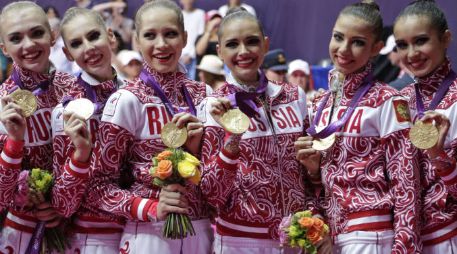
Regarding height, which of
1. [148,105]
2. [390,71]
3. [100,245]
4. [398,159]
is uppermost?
[390,71]

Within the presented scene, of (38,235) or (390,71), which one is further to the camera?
(390,71)

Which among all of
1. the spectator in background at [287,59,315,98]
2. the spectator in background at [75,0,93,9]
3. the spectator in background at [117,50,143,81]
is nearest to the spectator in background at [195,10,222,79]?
the spectator in background at [117,50,143,81]

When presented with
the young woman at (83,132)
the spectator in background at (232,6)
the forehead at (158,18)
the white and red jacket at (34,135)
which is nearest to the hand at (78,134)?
the young woman at (83,132)

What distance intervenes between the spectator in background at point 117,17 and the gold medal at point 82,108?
5.77 meters

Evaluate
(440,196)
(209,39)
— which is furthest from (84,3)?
(440,196)

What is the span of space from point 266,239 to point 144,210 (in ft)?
2.18

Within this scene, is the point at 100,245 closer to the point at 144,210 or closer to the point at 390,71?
the point at 144,210

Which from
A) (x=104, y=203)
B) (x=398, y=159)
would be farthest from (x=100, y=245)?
(x=398, y=159)

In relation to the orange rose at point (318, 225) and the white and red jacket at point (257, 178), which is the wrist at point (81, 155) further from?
the orange rose at point (318, 225)

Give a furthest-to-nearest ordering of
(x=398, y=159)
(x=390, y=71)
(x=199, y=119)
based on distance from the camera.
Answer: (x=390, y=71) → (x=199, y=119) → (x=398, y=159)

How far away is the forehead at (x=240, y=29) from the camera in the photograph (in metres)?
4.77

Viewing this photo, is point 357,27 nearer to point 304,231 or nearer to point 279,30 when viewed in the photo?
point 304,231

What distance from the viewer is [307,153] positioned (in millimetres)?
4516

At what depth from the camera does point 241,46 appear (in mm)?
4762
